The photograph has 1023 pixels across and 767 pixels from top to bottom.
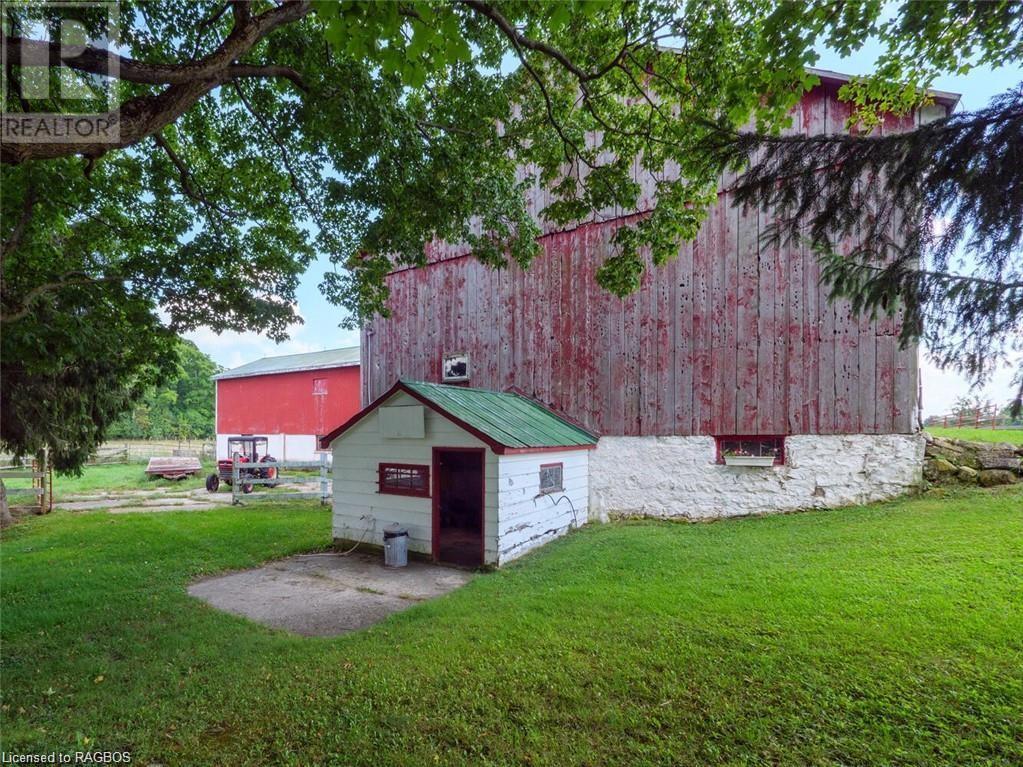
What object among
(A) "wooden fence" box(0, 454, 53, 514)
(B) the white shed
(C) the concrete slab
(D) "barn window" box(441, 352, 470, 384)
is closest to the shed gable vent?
(B) the white shed

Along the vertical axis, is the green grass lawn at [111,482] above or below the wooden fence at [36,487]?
below

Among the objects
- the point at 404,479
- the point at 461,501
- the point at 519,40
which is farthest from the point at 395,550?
the point at 519,40

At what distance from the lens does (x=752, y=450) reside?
955 centimetres

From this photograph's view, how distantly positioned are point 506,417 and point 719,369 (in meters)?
4.61

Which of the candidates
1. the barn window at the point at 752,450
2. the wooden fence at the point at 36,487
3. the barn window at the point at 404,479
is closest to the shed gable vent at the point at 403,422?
the barn window at the point at 404,479

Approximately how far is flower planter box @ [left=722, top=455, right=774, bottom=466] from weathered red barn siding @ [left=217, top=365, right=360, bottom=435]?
627 inches

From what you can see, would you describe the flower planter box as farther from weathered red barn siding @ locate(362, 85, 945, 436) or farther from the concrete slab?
the concrete slab

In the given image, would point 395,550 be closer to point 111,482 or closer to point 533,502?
point 533,502

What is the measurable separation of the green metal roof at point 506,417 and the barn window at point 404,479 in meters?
1.22

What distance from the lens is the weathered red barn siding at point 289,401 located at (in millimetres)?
21141

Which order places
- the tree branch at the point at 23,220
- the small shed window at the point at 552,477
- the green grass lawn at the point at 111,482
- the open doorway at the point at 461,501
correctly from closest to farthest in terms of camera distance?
the tree branch at the point at 23,220 → the small shed window at the point at 552,477 → the open doorway at the point at 461,501 → the green grass lawn at the point at 111,482

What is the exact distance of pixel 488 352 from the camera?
12.2 metres

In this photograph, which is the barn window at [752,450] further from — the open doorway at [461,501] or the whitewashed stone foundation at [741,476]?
the open doorway at [461,501]

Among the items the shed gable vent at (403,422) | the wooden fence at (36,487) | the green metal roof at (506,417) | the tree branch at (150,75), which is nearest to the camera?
the tree branch at (150,75)
